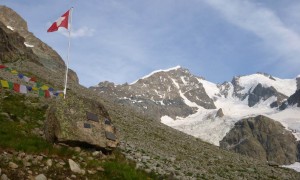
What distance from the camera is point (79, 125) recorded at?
24109 mm

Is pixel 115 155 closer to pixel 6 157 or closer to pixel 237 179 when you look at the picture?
pixel 6 157

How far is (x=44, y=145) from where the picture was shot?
21.7m

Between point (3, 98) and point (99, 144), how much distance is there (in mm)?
14570

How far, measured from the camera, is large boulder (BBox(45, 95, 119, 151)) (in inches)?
915

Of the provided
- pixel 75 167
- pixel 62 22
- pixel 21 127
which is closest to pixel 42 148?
pixel 75 167

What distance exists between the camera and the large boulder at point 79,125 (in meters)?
23.2

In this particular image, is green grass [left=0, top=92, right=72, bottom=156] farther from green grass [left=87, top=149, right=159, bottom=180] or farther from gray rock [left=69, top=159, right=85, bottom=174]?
green grass [left=87, top=149, right=159, bottom=180]

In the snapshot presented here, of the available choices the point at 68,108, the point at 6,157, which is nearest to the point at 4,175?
the point at 6,157

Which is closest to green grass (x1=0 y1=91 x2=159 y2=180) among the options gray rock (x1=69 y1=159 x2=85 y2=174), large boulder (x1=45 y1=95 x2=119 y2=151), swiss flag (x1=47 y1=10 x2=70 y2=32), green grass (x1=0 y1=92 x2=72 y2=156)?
green grass (x1=0 y1=92 x2=72 y2=156)

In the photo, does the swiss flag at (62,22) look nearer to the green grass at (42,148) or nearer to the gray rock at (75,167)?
the green grass at (42,148)

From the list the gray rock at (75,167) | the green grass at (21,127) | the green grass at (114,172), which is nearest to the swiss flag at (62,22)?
the green grass at (21,127)

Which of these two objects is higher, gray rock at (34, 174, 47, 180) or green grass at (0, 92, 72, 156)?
green grass at (0, 92, 72, 156)

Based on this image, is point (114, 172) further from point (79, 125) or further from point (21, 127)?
point (21, 127)

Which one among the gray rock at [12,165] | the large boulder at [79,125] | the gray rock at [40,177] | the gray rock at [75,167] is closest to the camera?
the gray rock at [40,177]
